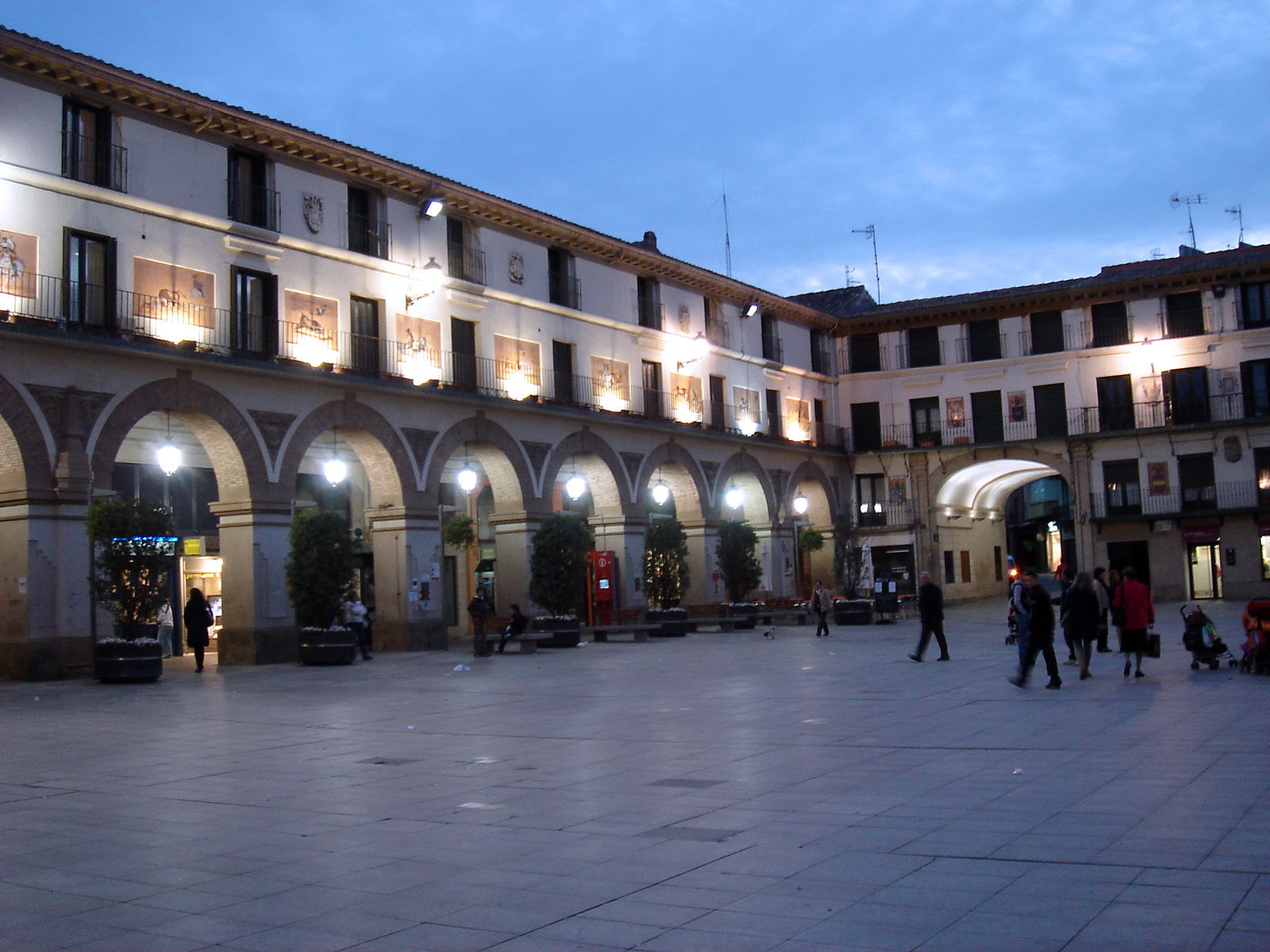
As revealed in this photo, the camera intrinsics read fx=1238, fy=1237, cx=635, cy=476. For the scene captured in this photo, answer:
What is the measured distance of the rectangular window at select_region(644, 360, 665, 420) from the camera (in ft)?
127

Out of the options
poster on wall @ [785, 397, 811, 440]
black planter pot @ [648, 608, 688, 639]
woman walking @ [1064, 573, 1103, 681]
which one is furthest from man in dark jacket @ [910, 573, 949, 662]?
poster on wall @ [785, 397, 811, 440]

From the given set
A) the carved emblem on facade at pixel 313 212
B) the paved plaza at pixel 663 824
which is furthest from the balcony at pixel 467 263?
the paved plaza at pixel 663 824

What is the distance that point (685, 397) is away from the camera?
4019 centimetres

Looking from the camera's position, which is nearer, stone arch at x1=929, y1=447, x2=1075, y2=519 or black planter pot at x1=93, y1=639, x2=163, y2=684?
black planter pot at x1=93, y1=639, x2=163, y2=684

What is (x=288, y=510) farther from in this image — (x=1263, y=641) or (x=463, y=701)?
(x=1263, y=641)

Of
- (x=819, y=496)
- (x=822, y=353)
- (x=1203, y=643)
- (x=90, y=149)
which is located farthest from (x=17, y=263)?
(x=822, y=353)

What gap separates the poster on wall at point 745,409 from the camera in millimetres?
42906

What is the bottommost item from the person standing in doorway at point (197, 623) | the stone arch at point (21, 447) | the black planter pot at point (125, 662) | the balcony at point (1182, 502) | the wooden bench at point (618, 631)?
the wooden bench at point (618, 631)

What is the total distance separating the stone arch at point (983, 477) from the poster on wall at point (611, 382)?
53.3ft

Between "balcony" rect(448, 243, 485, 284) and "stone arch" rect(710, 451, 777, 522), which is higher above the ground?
"balcony" rect(448, 243, 485, 284)

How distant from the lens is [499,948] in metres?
5.32

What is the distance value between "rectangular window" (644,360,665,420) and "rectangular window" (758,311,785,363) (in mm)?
6820

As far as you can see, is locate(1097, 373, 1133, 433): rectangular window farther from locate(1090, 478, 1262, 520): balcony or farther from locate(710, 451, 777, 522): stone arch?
locate(710, 451, 777, 522): stone arch

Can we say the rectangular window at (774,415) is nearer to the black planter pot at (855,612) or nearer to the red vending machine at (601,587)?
the black planter pot at (855,612)
